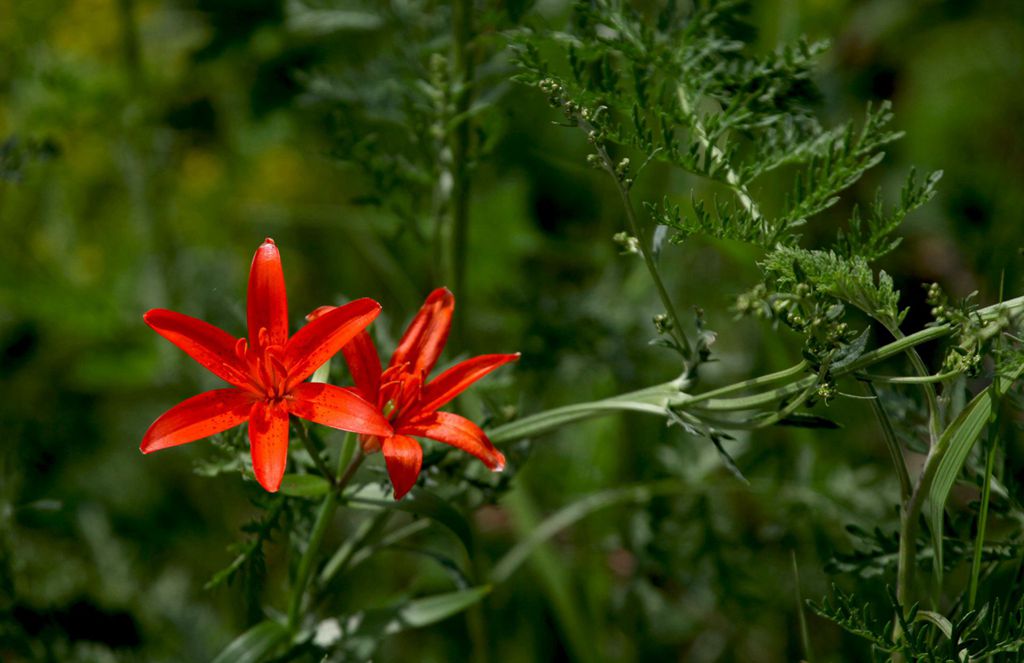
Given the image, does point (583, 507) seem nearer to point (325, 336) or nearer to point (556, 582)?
point (556, 582)

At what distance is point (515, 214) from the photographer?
2578 millimetres

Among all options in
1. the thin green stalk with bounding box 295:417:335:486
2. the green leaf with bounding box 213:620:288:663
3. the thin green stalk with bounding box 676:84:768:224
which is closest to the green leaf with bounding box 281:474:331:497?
the thin green stalk with bounding box 295:417:335:486

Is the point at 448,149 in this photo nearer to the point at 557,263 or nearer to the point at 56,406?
the point at 557,263

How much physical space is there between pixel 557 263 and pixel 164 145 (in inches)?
43.2

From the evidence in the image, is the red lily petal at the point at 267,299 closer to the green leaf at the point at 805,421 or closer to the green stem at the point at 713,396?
the green stem at the point at 713,396

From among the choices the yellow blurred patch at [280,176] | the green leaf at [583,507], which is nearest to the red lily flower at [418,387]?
the green leaf at [583,507]

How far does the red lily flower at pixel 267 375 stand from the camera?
93 centimetres

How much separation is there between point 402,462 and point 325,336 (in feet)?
0.52

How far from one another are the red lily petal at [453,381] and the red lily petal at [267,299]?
16 cm

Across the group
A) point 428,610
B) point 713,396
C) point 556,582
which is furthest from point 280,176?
point 713,396

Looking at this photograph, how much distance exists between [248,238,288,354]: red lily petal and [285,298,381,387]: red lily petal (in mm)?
31

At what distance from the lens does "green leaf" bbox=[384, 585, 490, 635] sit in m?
1.21

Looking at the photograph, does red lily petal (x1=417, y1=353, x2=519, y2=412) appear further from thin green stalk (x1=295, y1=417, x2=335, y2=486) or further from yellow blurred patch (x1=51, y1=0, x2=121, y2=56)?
yellow blurred patch (x1=51, y1=0, x2=121, y2=56)

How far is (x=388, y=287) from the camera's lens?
2.86m
